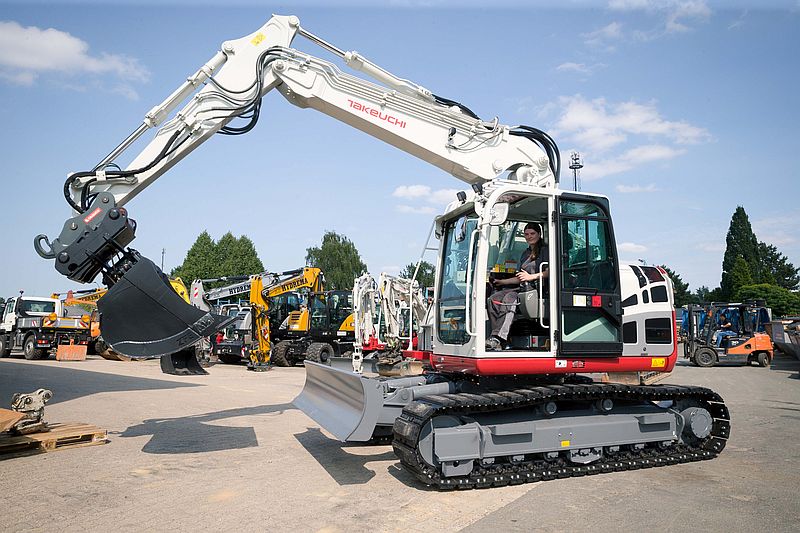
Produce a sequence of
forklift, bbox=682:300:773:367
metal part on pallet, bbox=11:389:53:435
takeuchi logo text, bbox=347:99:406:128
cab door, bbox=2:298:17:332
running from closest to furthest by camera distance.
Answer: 1. metal part on pallet, bbox=11:389:53:435
2. takeuchi logo text, bbox=347:99:406:128
3. forklift, bbox=682:300:773:367
4. cab door, bbox=2:298:17:332

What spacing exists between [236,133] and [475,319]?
3.79 m

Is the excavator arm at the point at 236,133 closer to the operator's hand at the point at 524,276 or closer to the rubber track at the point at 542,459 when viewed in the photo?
the operator's hand at the point at 524,276

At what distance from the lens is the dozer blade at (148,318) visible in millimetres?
6359

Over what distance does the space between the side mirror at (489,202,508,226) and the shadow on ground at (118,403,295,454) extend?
13.7ft

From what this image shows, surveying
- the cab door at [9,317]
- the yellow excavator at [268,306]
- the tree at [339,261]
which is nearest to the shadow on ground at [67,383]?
the yellow excavator at [268,306]

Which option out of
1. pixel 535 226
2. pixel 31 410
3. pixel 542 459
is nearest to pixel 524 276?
pixel 535 226

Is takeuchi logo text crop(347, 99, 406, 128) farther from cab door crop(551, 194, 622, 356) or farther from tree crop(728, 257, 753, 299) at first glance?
tree crop(728, 257, 753, 299)

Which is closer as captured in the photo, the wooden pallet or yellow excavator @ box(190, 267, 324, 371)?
the wooden pallet

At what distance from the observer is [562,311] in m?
6.38

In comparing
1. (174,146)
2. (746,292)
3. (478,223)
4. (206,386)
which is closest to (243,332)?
(206,386)

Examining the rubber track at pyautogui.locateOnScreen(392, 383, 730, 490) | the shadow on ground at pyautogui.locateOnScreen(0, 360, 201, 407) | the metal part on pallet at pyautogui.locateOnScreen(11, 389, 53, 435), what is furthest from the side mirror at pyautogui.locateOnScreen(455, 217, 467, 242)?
the shadow on ground at pyautogui.locateOnScreen(0, 360, 201, 407)

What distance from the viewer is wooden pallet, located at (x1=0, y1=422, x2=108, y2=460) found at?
7.02 meters

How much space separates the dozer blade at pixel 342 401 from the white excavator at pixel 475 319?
23 mm

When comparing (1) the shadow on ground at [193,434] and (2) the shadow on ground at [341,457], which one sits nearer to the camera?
(2) the shadow on ground at [341,457]
